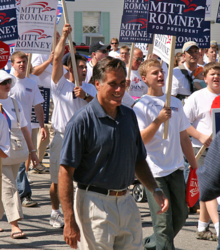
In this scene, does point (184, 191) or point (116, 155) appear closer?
point (116, 155)

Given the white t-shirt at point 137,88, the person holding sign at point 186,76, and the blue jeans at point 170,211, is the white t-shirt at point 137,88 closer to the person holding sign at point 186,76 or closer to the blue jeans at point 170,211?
the person holding sign at point 186,76

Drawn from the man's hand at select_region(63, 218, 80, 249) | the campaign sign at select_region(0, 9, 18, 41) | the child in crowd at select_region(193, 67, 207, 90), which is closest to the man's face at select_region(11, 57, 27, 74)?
the campaign sign at select_region(0, 9, 18, 41)

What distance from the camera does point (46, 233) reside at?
594 cm

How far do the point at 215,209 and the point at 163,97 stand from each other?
57.4 inches

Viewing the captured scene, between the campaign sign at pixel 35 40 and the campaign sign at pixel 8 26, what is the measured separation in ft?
1.15

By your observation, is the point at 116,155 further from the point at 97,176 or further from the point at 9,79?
the point at 9,79

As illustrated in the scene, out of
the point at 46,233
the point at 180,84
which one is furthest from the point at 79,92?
the point at 180,84

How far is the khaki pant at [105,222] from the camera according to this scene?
333 cm

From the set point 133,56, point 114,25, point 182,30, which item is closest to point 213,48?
point 133,56

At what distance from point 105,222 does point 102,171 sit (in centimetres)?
36

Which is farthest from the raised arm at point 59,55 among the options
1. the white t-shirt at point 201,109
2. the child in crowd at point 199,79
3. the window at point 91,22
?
the window at point 91,22

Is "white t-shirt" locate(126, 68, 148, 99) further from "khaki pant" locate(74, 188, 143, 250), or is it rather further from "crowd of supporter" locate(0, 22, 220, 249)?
"khaki pant" locate(74, 188, 143, 250)

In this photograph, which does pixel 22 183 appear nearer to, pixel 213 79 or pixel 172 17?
pixel 213 79

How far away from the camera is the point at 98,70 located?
3.53m
